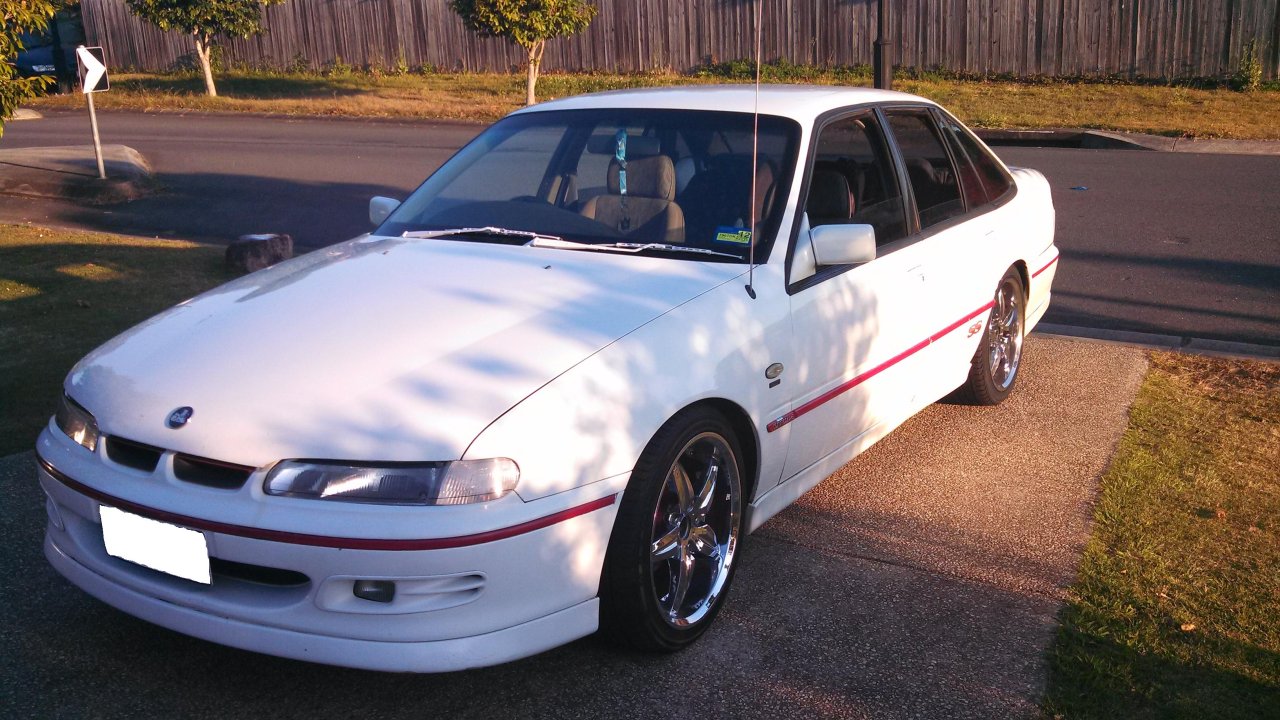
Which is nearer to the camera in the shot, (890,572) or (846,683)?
(846,683)

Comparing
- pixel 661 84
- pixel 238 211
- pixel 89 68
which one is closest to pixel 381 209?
pixel 238 211

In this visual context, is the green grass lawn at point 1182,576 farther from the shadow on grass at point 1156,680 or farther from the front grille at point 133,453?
the front grille at point 133,453

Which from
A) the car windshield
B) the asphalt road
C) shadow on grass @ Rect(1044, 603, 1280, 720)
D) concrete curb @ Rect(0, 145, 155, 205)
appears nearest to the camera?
shadow on grass @ Rect(1044, 603, 1280, 720)

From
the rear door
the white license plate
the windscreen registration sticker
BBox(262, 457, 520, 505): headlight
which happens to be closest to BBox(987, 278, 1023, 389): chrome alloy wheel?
the rear door

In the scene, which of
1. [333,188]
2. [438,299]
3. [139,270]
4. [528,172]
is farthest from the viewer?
[333,188]

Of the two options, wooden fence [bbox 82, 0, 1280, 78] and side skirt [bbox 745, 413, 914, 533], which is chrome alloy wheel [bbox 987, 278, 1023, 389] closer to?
side skirt [bbox 745, 413, 914, 533]

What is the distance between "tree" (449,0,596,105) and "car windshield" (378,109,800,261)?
57.1ft

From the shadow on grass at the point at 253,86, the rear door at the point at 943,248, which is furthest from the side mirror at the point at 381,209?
the shadow on grass at the point at 253,86

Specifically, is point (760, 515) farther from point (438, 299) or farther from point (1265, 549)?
point (1265, 549)

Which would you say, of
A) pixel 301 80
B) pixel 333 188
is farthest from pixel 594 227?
pixel 301 80

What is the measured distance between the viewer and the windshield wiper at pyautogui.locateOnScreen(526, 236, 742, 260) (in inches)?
165

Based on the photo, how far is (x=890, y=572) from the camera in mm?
4223

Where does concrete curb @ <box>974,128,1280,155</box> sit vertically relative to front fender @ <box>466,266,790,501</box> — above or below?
below

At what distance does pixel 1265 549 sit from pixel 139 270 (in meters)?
7.67
